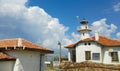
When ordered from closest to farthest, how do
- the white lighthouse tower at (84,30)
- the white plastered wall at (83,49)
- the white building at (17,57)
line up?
the white building at (17,57)
the white plastered wall at (83,49)
the white lighthouse tower at (84,30)

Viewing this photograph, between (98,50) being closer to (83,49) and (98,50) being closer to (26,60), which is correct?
(83,49)

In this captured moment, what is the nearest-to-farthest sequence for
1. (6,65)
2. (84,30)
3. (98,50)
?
1. (6,65)
2. (98,50)
3. (84,30)

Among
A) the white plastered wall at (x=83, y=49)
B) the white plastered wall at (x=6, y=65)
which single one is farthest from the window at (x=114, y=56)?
the white plastered wall at (x=6, y=65)

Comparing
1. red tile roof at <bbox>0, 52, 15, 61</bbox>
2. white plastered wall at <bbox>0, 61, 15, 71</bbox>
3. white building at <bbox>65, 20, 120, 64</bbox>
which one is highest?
white building at <bbox>65, 20, 120, 64</bbox>

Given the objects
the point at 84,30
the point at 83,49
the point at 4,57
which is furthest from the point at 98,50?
the point at 4,57

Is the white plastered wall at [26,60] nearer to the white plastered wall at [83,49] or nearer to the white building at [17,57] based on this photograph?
the white building at [17,57]

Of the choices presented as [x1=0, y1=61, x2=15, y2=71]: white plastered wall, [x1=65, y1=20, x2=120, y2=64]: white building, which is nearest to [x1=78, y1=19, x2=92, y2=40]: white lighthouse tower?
[x1=65, y1=20, x2=120, y2=64]: white building

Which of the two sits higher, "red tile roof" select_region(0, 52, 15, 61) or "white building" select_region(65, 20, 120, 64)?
"white building" select_region(65, 20, 120, 64)

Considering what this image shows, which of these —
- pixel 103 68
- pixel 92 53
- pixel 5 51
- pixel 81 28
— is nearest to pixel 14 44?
pixel 5 51

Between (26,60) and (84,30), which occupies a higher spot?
(84,30)

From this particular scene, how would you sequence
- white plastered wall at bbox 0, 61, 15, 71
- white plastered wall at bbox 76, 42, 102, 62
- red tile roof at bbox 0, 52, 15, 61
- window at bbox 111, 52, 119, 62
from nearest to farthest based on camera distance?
red tile roof at bbox 0, 52, 15, 61, white plastered wall at bbox 0, 61, 15, 71, window at bbox 111, 52, 119, 62, white plastered wall at bbox 76, 42, 102, 62

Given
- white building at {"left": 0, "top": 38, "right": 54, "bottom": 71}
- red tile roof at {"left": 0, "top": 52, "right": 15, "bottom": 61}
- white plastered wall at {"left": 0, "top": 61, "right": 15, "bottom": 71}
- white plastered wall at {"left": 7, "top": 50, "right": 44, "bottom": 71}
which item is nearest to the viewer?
red tile roof at {"left": 0, "top": 52, "right": 15, "bottom": 61}

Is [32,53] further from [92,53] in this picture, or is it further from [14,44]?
[92,53]

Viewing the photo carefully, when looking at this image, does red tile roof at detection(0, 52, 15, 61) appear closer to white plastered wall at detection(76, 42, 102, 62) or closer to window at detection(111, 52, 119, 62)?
white plastered wall at detection(76, 42, 102, 62)
